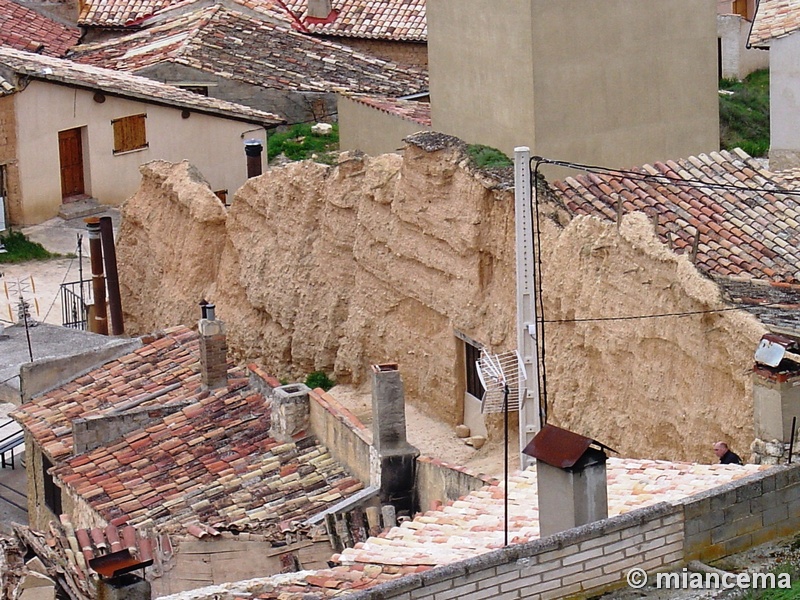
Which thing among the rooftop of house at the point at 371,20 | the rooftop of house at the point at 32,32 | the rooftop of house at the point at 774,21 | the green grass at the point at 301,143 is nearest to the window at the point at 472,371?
the rooftop of house at the point at 774,21

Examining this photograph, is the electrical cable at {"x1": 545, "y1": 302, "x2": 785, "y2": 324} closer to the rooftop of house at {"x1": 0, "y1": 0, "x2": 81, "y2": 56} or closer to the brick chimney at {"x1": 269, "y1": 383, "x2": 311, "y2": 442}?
the brick chimney at {"x1": 269, "y1": 383, "x2": 311, "y2": 442}

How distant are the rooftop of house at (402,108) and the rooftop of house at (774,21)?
4.32m

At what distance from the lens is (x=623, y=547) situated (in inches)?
534

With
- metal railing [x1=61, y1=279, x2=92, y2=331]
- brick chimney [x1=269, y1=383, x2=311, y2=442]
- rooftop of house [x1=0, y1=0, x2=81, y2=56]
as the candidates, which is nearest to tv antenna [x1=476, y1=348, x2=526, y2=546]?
brick chimney [x1=269, y1=383, x2=311, y2=442]

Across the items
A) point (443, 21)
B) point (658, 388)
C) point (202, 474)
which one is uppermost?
point (443, 21)

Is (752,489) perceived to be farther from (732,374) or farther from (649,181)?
(649,181)

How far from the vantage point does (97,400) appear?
25.0 m

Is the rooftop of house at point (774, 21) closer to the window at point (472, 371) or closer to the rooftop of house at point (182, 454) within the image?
the window at point (472, 371)

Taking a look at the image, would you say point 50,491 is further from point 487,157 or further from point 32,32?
point 32,32

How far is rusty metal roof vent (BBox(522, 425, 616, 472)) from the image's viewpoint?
45.4 feet

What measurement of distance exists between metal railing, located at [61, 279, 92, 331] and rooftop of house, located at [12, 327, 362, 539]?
3.91 metres

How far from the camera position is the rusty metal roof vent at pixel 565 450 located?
1383cm

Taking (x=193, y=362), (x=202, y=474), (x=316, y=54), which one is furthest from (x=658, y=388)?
(x=316, y=54)

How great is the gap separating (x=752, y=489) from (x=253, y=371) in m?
10.6
